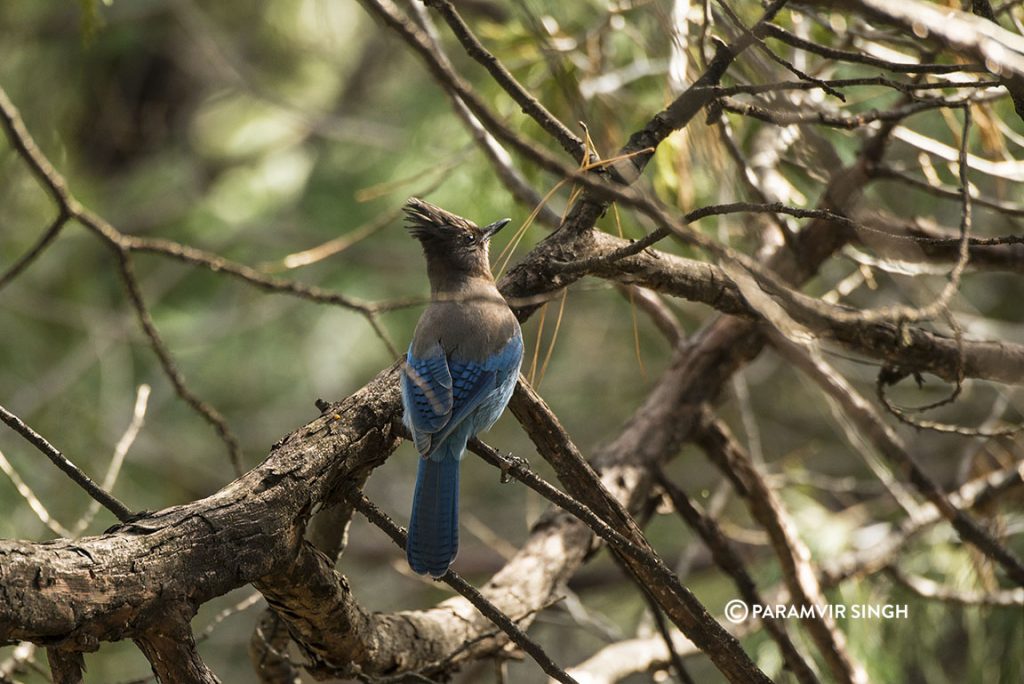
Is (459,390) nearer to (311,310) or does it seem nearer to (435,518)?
(435,518)

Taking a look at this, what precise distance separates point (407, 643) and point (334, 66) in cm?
599

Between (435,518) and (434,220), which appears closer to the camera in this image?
(435,518)

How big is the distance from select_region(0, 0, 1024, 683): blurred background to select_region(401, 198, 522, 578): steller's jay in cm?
78

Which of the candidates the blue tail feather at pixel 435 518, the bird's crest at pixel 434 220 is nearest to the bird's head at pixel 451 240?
the bird's crest at pixel 434 220

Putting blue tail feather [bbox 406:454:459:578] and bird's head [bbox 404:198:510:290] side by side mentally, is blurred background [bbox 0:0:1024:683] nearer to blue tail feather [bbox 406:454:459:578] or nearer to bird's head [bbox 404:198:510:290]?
bird's head [bbox 404:198:510:290]

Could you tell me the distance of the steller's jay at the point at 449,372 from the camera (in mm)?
2553

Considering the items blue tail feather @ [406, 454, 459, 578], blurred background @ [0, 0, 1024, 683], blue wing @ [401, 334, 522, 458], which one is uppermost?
blurred background @ [0, 0, 1024, 683]

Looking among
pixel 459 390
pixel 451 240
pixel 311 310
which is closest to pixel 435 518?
pixel 459 390

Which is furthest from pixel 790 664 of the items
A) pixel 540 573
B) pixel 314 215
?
pixel 314 215

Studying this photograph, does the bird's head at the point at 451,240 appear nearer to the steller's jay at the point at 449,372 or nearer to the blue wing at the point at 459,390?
the steller's jay at the point at 449,372

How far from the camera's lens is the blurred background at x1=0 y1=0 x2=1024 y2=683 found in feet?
15.4

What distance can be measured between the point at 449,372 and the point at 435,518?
49cm

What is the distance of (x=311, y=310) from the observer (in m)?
7.26

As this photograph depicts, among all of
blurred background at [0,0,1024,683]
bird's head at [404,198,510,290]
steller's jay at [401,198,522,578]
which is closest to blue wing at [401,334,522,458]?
steller's jay at [401,198,522,578]
